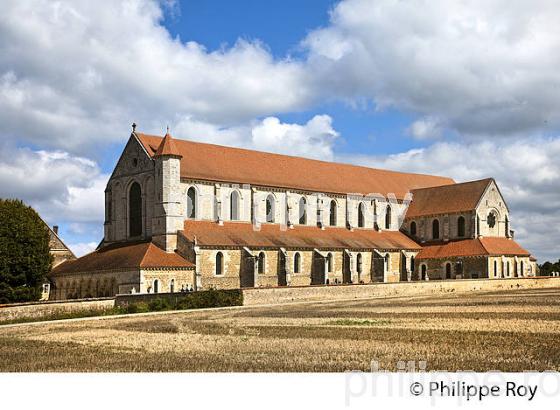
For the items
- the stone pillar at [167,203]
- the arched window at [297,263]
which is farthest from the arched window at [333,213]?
the stone pillar at [167,203]

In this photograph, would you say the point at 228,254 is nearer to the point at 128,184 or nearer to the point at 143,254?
the point at 143,254

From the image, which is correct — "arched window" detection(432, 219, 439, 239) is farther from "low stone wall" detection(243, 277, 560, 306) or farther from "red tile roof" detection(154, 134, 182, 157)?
"red tile roof" detection(154, 134, 182, 157)

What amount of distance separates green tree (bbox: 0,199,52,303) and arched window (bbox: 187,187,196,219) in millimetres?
10704

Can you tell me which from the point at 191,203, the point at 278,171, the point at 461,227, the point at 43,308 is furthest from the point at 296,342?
the point at 461,227

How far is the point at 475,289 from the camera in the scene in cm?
5897

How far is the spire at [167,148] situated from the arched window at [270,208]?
952cm

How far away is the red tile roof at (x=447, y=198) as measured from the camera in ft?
233

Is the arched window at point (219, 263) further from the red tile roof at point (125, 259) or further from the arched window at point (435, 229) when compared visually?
the arched window at point (435, 229)

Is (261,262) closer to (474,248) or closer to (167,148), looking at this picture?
(167,148)

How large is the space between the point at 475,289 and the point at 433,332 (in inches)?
1461

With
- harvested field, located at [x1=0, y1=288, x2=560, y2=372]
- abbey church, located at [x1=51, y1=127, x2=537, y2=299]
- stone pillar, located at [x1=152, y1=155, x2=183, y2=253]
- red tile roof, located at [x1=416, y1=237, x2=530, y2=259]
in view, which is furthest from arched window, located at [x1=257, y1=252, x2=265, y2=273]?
harvested field, located at [x1=0, y1=288, x2=560, y2=372]

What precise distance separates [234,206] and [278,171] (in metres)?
6.65
